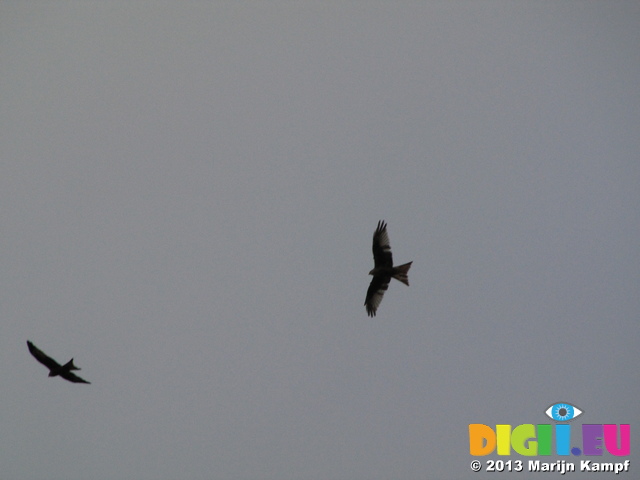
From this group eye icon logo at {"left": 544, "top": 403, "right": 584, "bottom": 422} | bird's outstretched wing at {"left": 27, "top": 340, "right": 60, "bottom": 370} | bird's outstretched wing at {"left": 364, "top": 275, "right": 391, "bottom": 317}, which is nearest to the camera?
bird's outstretched wing at {"left": 27, "top": 340, "right": 60, "bottom": 370}

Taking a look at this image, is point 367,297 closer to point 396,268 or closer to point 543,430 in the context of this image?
point 396,268

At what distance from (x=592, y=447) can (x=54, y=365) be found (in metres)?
23.8

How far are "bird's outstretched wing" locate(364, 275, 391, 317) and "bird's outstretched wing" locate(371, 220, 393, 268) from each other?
1.06 meters

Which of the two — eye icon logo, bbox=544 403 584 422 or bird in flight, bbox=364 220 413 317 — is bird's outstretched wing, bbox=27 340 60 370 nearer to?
bird in flight, bbox=364 220 413 317

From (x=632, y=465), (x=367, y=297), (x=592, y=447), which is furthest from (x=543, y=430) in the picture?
(x=632, y=465)

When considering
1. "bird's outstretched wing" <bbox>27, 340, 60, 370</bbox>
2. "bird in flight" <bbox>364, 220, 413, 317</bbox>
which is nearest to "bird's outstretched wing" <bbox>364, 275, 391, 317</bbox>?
"bird in flight" <bbox>364, 220, 413, 317</bbox>

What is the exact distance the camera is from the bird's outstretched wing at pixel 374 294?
29578mm

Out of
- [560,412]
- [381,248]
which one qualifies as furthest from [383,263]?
[560,412]

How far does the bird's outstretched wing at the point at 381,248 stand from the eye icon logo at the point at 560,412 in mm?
19031

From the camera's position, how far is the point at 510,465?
133 feet

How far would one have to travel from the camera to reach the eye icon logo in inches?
1676

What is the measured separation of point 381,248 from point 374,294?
226 centimetres

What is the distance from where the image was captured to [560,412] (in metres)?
43.2
